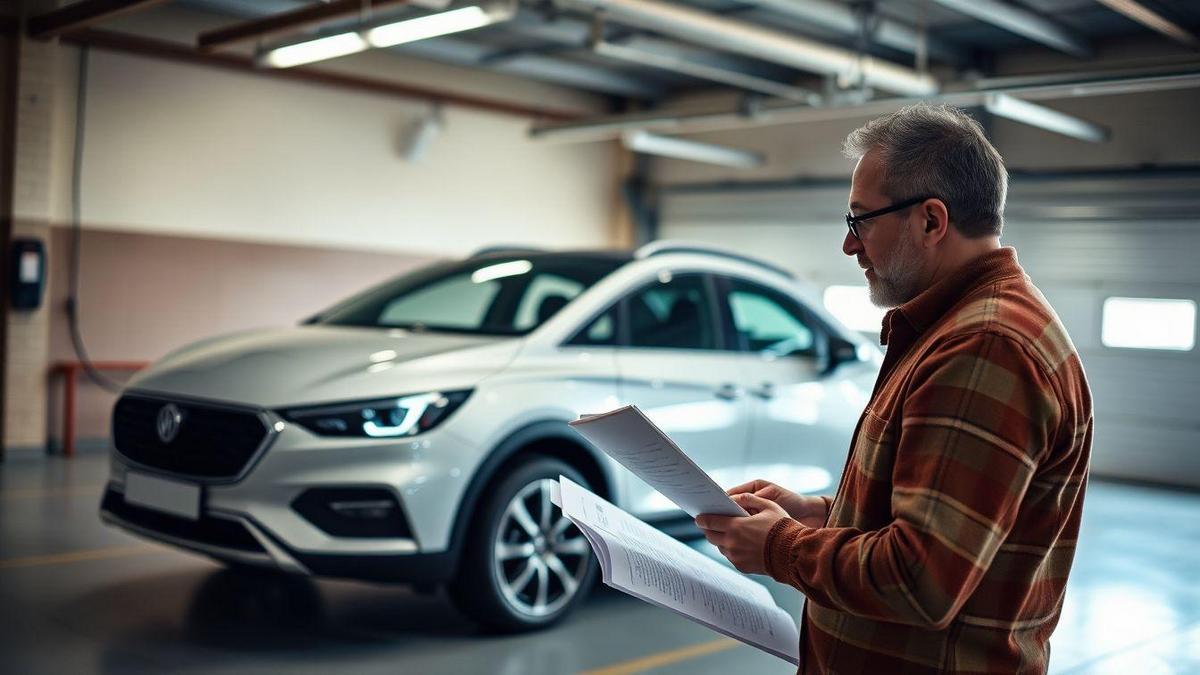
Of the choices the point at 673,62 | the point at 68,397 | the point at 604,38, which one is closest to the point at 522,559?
the point at 604,38

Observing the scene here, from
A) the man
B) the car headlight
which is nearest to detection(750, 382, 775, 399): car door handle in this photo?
the car headlight

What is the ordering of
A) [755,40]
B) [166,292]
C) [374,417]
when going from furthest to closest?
[166,292]
[755,40]
[374,417]

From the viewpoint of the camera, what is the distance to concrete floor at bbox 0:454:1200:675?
4094mm

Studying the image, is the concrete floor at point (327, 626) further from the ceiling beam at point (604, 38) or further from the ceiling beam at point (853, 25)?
the ceiling beam at point (604, 38)

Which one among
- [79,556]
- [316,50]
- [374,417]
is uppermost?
[316,50]

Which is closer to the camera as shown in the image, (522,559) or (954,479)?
(954,479)

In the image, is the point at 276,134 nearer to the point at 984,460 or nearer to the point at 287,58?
the point at 287,58

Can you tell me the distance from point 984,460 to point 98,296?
934cm

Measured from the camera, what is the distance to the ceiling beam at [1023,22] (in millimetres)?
8125

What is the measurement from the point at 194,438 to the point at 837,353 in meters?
2.96

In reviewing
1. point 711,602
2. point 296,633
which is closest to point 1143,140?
point 296,633

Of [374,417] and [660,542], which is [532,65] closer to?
[374,417]

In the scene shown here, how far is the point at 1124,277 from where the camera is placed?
1009cm

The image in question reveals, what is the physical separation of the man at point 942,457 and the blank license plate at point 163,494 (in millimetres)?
2901
